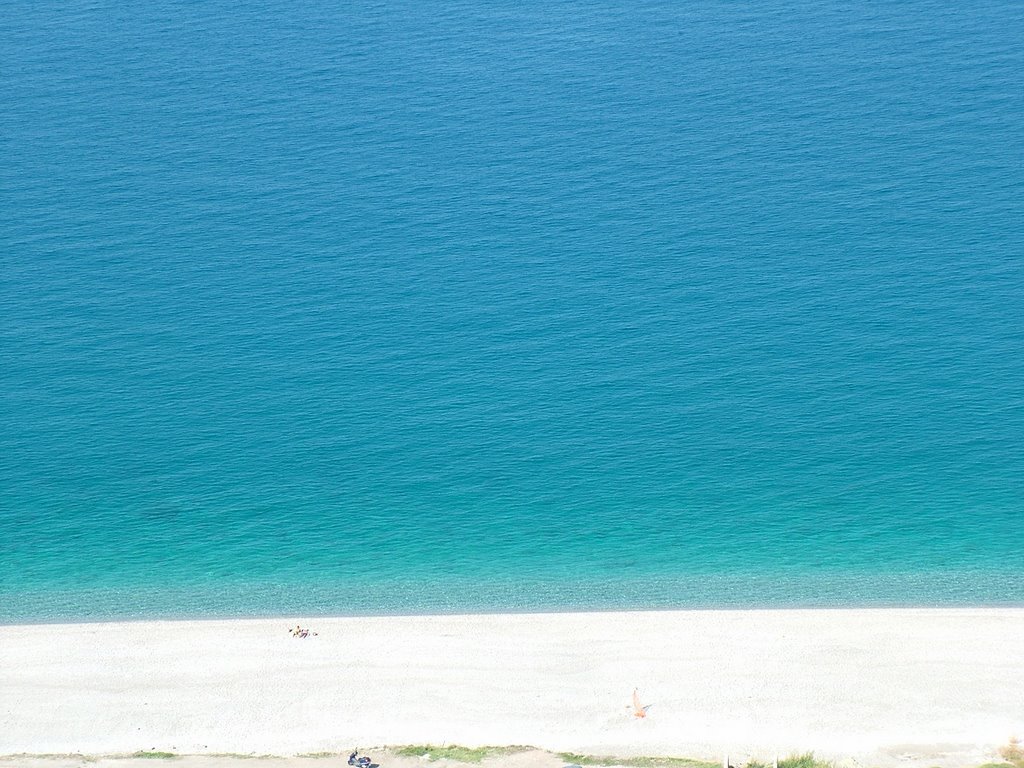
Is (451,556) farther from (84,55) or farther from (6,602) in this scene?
(84,55)

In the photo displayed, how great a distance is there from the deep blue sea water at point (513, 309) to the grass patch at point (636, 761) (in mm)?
11444

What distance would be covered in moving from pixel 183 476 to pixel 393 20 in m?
57.1

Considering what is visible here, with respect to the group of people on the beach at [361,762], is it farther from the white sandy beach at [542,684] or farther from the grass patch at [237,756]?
the grass patch at [237,756]

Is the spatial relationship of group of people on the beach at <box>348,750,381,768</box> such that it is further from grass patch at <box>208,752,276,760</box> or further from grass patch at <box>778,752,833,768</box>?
grass patch at <box>778,752,833,768</box>

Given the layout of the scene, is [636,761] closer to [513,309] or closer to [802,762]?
[802,762]

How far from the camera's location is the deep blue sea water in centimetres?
5772

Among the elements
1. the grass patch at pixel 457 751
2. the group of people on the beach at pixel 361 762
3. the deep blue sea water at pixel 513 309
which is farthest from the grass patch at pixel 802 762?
the group of people on the beach at pixel 361 762

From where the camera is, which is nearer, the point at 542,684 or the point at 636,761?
the point at 636,761

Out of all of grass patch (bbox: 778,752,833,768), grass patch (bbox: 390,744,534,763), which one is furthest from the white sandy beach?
grass patch (bbox: 778,752,833,768)

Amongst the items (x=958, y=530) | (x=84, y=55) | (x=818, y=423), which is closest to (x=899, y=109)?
(x=818, y=423)

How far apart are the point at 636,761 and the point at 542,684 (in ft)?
19.4

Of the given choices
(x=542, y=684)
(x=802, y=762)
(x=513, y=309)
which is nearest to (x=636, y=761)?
(x=802, y=762)

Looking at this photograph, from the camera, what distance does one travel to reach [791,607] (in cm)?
5334

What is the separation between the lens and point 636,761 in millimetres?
43125
